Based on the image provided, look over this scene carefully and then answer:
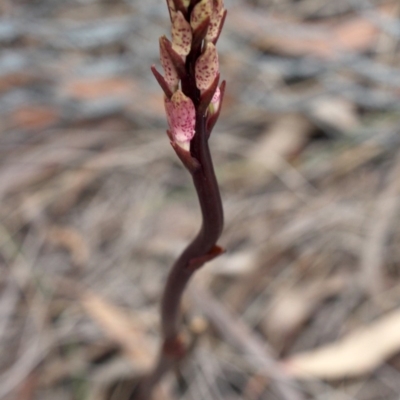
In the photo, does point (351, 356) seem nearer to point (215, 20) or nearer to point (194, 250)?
point (194, 250)

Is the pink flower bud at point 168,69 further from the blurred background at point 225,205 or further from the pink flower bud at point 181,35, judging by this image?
the blurred background at point 225,205

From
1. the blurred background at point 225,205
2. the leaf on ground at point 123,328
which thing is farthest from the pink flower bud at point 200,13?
the leaf on ground at point 123,328

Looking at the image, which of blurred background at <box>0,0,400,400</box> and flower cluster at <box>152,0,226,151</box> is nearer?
flower cluster at <box>152,0,226,151</box>

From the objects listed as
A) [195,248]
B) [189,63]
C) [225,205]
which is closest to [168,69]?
[189,63]

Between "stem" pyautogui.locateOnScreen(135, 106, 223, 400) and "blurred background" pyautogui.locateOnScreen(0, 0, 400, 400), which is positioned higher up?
"stem" pyautogui.locateOnScreen(135, 106, 223, 400)

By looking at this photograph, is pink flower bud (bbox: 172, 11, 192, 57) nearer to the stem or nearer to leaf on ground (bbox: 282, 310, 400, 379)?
the stem

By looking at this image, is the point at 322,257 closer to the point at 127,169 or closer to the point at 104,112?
the point at 127,169

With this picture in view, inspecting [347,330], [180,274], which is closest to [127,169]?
[347,330]

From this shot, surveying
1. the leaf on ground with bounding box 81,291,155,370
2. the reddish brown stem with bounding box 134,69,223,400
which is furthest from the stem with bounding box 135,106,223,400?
the leaf on ground with bounding box 81,291,155,370
